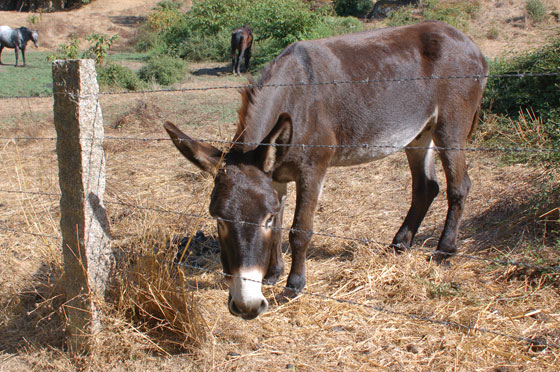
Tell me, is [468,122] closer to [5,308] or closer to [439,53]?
[439,53]

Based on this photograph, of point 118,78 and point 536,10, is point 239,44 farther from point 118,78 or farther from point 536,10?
point 536,10

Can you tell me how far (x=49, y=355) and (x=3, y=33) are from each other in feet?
60.5

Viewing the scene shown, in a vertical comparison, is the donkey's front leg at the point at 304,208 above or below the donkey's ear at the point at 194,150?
below

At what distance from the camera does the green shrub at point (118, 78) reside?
12318mm

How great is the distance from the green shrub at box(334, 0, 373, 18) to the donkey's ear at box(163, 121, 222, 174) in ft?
80.4

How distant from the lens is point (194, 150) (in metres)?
2.93

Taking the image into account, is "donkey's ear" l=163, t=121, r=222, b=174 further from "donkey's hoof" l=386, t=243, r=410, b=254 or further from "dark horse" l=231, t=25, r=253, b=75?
"dark horse" l=231, t=25, r=253, b=75

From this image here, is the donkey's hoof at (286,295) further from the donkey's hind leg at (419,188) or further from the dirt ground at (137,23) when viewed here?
the dirt ground at (137,23)

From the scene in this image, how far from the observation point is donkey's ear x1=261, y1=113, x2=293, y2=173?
2.85 metres

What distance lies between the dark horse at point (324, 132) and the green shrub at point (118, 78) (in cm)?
940

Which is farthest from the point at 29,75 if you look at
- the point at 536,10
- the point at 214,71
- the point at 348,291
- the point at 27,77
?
the point at 536,10

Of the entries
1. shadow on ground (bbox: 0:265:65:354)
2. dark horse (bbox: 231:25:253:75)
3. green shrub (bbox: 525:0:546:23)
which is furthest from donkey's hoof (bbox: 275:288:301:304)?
green shrub (bbox: 525:0:546:23)

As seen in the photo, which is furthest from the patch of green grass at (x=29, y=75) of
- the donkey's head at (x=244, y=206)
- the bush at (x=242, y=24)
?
the donkey's head at (x=244, y=206)

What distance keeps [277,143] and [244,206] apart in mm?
487
